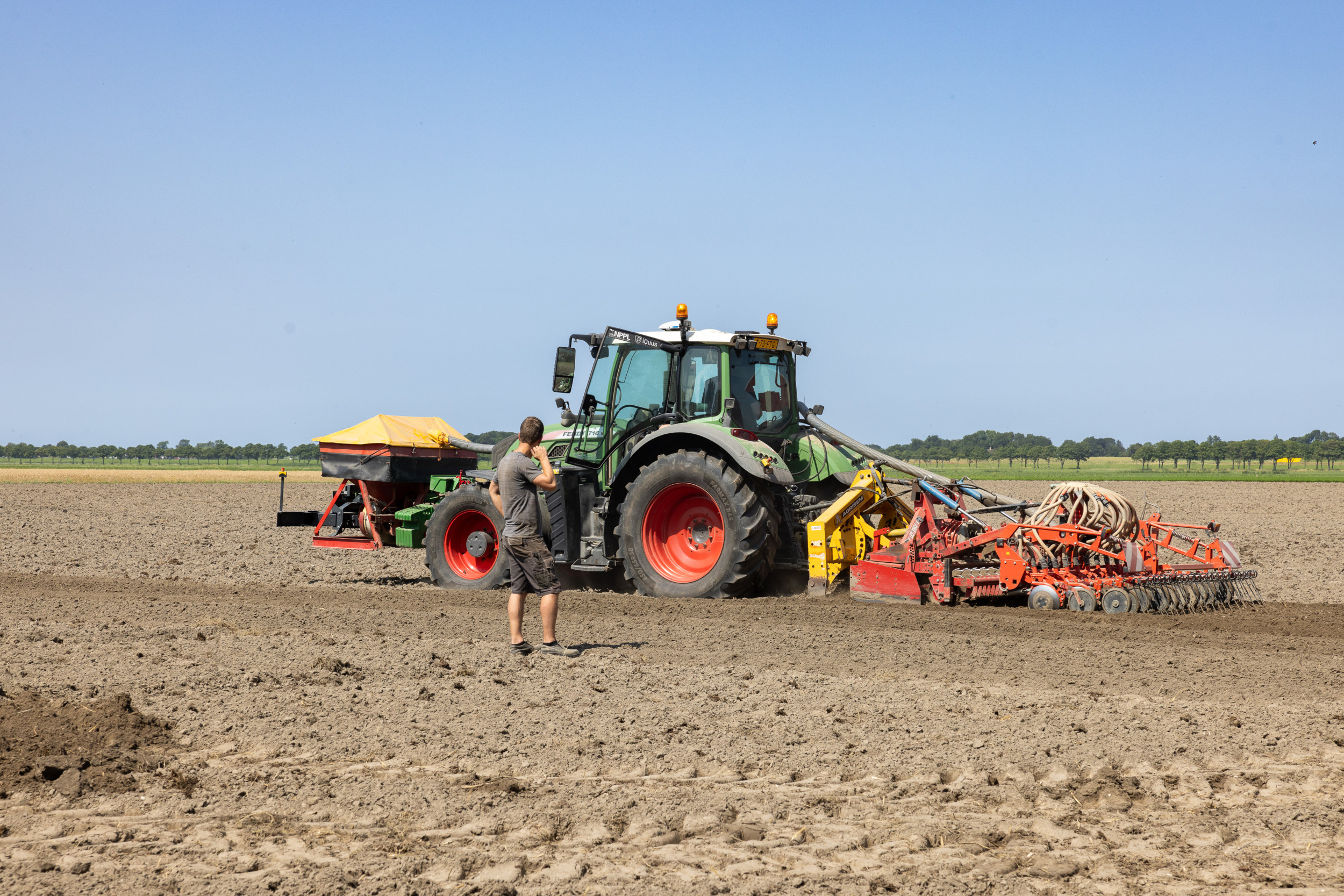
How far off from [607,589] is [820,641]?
144 inches

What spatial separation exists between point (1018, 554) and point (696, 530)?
9.20 feet

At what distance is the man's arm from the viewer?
707cm

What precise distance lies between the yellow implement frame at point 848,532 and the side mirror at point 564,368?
258 cm

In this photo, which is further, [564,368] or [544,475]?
[564,368]

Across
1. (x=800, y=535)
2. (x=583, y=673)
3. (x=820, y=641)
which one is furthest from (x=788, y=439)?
(x=583, y=673)

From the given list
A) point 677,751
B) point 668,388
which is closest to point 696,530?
point 668,388

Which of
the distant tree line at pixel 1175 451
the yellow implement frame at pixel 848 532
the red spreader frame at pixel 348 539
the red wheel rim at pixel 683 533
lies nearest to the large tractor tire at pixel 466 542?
the red spreader frame at pixel 348 539

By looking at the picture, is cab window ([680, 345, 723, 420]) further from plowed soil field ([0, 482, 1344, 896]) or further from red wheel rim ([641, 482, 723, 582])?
plowed soil field ([0, 482, 1344, 896])

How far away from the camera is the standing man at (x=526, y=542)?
7.20 metres

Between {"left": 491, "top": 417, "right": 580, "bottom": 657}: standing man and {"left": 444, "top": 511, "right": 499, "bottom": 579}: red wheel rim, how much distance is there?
13.0ft

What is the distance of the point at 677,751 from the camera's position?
203 inches

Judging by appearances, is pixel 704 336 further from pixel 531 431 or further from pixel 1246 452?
pixel 1246 452

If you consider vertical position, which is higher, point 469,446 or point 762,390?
point 762,390

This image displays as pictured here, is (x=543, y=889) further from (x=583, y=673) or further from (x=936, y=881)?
(x=583, y=673)
